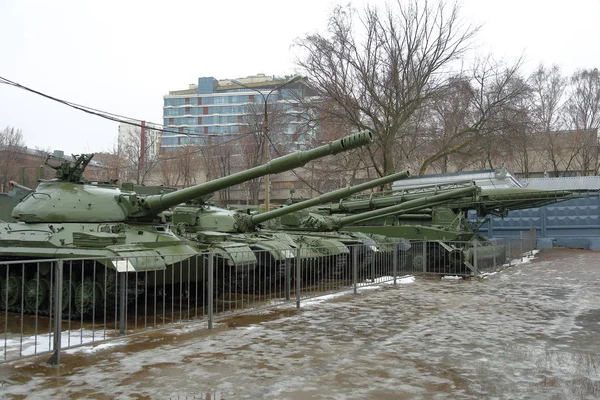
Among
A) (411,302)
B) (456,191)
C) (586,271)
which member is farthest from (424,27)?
(411,302)

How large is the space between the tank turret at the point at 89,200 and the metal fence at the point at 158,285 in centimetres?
93

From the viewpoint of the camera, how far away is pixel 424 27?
2544 centimetres

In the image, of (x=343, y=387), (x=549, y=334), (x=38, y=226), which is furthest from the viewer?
(x=38, y=226)

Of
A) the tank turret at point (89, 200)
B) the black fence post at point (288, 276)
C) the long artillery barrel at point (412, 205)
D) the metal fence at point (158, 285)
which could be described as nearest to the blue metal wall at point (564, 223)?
the long artillery barrel at point (412, 205)

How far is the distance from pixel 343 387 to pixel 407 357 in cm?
141

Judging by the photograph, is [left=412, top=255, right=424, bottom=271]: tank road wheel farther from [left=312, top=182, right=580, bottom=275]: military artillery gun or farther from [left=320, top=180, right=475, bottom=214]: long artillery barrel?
[left=320, top=180, right=475, bottom=214]: long artillery barrel

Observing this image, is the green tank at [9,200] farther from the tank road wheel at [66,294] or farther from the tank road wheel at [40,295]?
the tank road wheel at [66,294]

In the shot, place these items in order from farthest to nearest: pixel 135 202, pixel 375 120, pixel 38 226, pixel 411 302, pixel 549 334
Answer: pixel 375 120
pixel 411 302
pixel 135 202
pixel 38 226
pixel 549 334

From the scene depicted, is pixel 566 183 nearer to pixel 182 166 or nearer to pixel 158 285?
pixel 182 166

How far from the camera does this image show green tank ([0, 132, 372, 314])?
27.7ft

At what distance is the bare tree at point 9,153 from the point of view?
41.7 m

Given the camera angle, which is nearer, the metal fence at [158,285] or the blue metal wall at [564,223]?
the metal fence at [158,285]

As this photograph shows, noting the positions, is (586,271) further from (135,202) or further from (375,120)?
(135,202)

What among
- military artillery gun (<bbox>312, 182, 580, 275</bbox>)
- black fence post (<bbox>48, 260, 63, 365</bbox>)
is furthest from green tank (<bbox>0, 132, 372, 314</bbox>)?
military artillery gun (<bbox>312, 182, 580, 275</bbox>)
